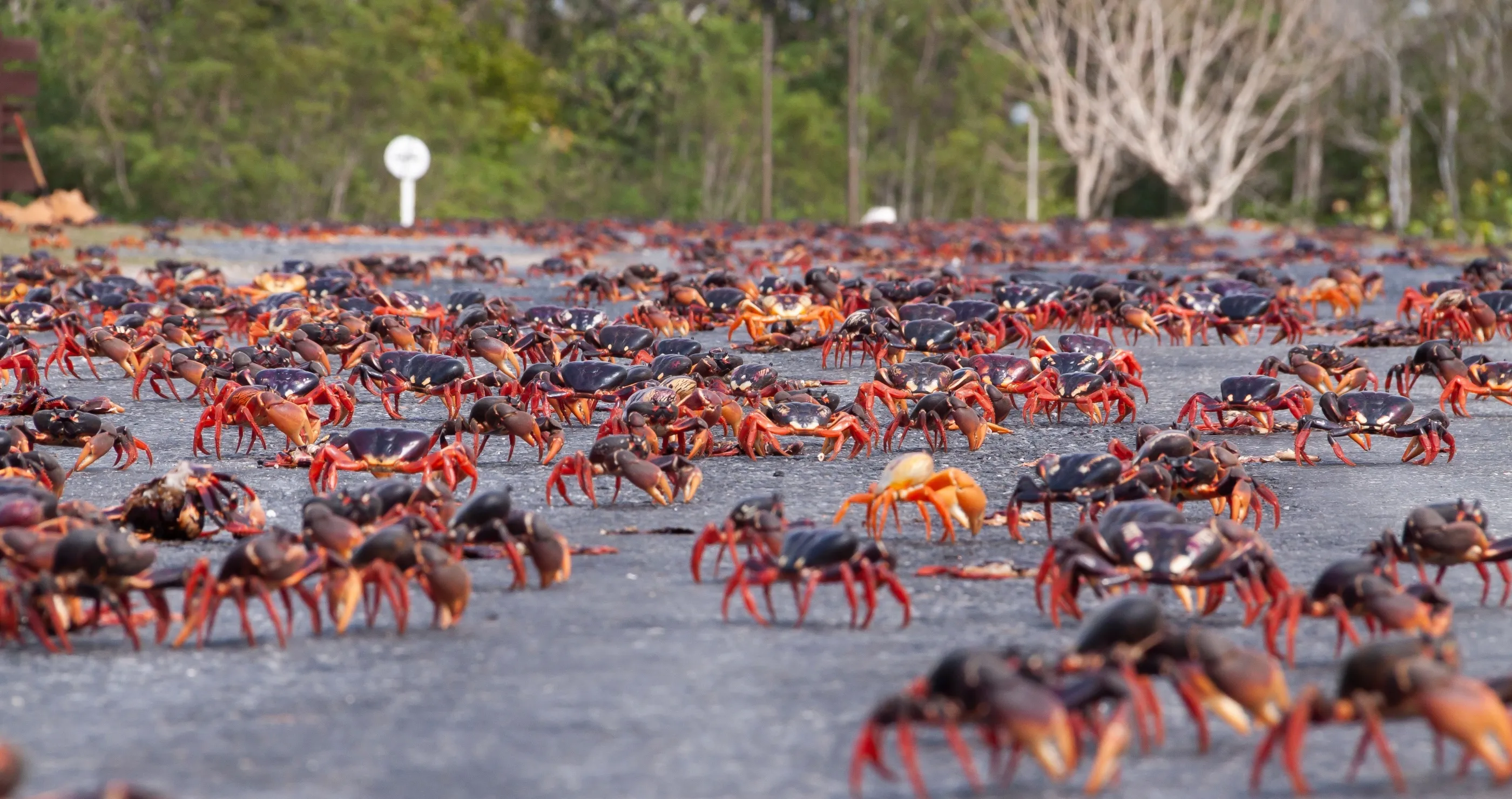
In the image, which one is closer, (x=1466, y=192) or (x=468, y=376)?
(x=468, y=376)

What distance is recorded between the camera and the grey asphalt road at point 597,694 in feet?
14.5

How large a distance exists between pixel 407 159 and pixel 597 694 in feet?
130

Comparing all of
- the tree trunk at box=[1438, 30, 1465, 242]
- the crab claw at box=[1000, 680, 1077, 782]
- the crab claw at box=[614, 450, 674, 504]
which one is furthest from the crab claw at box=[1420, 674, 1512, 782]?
the tree trunk at box=[1438, 30, 1465, 242]

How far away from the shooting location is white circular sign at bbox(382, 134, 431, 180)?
43.1m

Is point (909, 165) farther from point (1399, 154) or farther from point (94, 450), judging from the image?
point (94, 450)

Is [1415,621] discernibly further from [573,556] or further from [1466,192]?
[1466,192]

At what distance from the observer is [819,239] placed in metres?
35.3

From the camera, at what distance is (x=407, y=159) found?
1702 inches

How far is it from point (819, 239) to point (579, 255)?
743cm

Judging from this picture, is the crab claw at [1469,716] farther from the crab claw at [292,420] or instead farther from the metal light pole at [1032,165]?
the metal light pole at [1032,165]

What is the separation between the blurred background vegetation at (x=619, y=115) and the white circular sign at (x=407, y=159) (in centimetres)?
841

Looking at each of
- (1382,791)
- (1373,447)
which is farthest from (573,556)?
(1373,447)

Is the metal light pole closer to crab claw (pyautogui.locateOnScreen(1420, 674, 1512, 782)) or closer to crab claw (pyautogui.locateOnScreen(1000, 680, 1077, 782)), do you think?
crab claw (pyautogui.locateOnScreen(1420, 674, 1512, 782))

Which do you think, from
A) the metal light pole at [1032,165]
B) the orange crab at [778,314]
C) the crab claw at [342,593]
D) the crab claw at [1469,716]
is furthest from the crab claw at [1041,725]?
the metal light pole at [1032,165]
